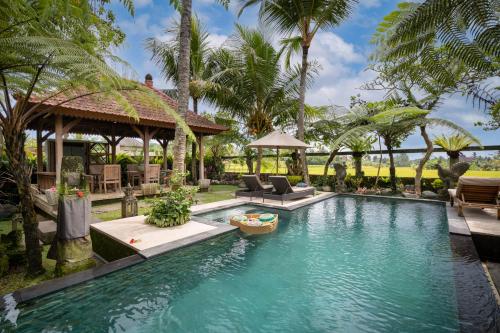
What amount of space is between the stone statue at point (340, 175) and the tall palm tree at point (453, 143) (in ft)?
13.8

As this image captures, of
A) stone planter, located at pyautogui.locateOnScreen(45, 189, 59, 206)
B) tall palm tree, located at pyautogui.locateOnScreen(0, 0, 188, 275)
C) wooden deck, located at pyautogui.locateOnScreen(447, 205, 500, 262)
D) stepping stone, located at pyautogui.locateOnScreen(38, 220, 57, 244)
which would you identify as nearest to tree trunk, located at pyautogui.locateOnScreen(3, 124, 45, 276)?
tall palm tree, located at pyautogui.locateOnScreen(0, 0, 188, 275)

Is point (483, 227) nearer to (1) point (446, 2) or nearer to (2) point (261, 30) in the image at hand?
(1) point (446, 2)

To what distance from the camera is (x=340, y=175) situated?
1322cm

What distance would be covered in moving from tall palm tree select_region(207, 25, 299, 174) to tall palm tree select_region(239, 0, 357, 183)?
1.51 meters

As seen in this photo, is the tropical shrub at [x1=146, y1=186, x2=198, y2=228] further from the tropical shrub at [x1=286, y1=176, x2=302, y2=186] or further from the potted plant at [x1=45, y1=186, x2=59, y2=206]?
the tropical shrub at [x1=286, y1=176, x2=302, y2=186]

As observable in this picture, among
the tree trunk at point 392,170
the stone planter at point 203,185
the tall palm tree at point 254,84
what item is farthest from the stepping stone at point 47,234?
the tree trunk at point 392,170

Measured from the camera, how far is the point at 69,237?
3.86m

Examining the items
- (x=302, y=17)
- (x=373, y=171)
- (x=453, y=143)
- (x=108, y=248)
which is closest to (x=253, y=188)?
(x=108, y=248)

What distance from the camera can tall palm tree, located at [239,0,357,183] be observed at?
11.6 metres

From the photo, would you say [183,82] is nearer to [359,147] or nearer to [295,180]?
[295,180]

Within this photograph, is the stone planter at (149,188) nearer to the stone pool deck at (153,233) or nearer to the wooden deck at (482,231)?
the stone pool deck at (153,233)

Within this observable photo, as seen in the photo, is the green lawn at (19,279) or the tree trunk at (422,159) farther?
the tree trunk at (422,159)

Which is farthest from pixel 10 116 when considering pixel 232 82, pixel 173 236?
pixel 232 82

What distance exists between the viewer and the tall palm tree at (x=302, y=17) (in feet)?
38.2
